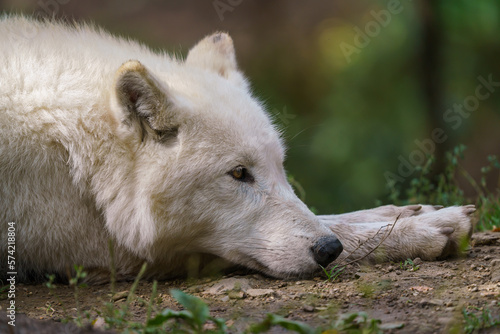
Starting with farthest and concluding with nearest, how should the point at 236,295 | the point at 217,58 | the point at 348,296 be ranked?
the point at 217,58, the point at 236,295, the point at 348,296

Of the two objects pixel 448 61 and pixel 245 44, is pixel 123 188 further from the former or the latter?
pixel 245 44

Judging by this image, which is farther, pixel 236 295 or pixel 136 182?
pixel 136 182

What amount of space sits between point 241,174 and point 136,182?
26.0 inches

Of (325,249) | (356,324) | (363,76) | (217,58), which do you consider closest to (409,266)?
(325,249)

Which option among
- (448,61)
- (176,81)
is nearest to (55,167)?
(176,81)

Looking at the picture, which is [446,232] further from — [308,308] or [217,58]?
[217,58]

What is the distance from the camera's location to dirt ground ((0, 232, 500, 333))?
2984 mm

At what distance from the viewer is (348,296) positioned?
340cm

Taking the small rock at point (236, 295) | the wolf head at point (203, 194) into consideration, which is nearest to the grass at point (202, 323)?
the small rock at point (236, 295)

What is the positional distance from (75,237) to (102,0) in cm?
914

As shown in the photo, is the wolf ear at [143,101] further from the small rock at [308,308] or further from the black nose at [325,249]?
the small rock at [308,308]

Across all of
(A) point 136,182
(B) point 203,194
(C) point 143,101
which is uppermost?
(C) point 143,101

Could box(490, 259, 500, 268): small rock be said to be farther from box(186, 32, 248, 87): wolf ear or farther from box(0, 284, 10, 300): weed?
box(0, 284, 10, 300): weed

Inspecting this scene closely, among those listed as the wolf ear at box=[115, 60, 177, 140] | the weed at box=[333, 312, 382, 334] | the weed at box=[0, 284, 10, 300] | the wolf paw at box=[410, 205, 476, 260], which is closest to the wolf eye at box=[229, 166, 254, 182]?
the wolf ear at box=[115, 60, 177, 140]
